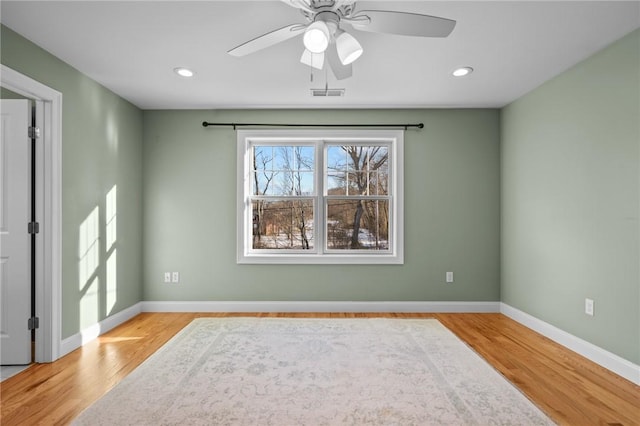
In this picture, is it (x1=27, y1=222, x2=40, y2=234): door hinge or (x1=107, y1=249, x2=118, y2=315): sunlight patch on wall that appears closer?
(x1=27, y1=222, x2=40, y2=234): door hinge

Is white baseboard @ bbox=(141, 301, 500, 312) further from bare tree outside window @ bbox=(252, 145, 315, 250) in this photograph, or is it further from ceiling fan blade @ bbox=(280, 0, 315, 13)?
ceiling fan blade @ bbox=(280, 0, 315, 13)

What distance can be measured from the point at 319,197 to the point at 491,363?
2.47 m

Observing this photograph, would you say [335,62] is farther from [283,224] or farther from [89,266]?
[89,266]

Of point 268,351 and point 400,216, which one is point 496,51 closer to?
point 400,216

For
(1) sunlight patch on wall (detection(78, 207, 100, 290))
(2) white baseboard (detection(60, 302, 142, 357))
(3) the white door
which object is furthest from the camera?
(1) sunlight patch on wall (detection(78, 207, 100, 290))

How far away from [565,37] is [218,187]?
11.7ft

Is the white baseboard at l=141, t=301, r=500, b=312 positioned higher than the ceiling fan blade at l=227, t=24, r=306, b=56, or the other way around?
the ceiling fan blade at l=227, t=24, r=306, b=56

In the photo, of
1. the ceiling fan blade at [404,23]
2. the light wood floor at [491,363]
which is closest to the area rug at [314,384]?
the light wood floor at [491,363]

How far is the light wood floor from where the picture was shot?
2.09 metres

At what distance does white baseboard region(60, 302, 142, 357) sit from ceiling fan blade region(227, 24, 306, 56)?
2776mm

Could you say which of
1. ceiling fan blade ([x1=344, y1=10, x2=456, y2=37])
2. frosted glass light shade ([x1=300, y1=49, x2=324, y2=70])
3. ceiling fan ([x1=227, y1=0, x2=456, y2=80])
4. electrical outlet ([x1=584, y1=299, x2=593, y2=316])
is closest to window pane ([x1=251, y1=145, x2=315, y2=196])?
frosted glass light shade ([x1=300, y1=49, x2=324, y2=70])

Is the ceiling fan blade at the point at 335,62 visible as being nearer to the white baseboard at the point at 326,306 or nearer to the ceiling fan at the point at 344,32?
the ceiling fan at the point at 344,32

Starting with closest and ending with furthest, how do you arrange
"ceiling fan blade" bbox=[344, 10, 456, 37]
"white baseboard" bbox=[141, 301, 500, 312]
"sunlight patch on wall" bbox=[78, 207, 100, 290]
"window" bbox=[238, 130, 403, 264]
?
"ceiling fan blade" bbox=[344, 10, 456, 37] → "sunlight patch on wall" bbox=[78, 207, 100, 290] → "white baseboard" bbox=[141, 301, 500, 312] → "window" bbox=[238, 130, 403, 264]

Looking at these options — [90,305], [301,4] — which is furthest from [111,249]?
[301,4]
